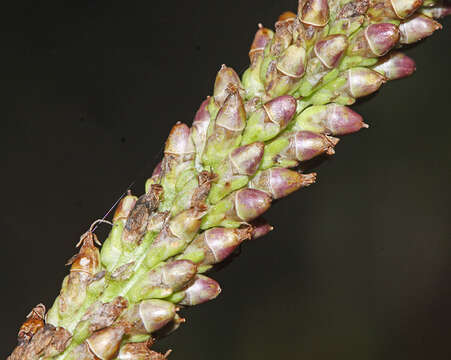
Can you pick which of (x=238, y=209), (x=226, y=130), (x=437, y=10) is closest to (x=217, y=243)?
(x=238, y=209)

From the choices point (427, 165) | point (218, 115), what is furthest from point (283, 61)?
point (427, 165)

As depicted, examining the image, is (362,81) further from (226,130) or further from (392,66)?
(226,130)

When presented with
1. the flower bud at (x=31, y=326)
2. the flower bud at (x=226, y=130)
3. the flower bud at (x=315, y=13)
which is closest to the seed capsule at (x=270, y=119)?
the flower bud at (x=226, y=130)

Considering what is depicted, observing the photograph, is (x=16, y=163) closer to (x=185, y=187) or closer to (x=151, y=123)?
(x=151, y=123)

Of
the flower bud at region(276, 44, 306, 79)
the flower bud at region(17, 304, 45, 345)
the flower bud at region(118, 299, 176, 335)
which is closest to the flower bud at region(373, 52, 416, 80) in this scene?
the flower bud at region(276, 44, 306, 79)

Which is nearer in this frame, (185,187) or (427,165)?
(185,187)

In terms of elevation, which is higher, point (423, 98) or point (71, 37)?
point (71, 37)

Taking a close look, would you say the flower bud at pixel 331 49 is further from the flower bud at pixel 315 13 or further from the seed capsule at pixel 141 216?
the seed capsule at pixel 141 216
